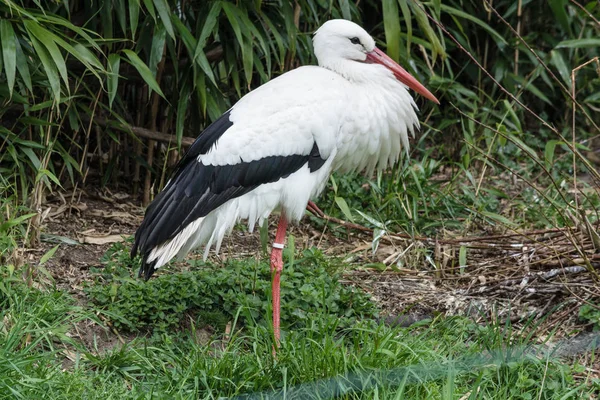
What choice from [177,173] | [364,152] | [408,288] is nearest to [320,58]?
[364,152]

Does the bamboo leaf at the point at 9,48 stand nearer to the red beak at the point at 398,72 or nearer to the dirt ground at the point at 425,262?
the dirt ground at the point at 425,262

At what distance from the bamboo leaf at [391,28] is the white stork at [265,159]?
2.48 ft

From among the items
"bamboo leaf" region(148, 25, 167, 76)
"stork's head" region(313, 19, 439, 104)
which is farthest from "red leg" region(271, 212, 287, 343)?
"bamboo leaf" region(148, 25, 167, 76)

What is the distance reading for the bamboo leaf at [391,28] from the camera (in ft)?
16.3

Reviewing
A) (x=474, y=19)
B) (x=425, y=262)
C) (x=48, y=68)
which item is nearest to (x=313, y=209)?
(x=425, y=262)

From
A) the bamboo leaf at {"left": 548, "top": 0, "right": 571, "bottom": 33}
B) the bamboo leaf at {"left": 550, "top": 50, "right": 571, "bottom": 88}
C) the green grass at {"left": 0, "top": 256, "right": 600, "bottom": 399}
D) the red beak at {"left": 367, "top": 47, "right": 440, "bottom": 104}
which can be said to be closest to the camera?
the green grass at {"left": 0, "top": 256, "right": 600, "bottom": 399}

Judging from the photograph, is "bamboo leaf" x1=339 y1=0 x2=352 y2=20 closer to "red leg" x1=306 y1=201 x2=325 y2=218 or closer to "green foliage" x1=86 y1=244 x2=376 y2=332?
"red leg" x1=306 y1=201 x2=325 y2=218

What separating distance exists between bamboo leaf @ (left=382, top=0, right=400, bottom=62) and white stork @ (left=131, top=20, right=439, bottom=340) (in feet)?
2.48

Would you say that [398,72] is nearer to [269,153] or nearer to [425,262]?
[269,153]

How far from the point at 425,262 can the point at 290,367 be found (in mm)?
1682

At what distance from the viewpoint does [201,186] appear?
4.00m

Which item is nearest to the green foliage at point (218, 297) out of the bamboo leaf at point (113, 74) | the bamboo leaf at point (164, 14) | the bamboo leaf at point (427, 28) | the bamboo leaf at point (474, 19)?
the bamboo leaf at point (113, 74)

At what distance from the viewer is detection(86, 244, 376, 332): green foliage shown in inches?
161

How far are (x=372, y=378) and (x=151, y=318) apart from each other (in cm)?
122
